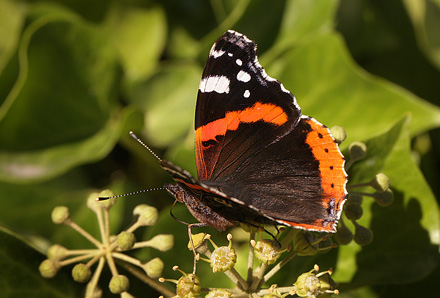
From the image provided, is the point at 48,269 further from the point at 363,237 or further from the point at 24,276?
the point at 363,237

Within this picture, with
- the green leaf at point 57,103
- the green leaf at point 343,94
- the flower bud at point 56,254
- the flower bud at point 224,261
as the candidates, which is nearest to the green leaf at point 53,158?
the green leaf at point 57,103

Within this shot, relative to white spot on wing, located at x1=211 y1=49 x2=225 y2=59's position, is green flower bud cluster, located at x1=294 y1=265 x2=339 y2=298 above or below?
below

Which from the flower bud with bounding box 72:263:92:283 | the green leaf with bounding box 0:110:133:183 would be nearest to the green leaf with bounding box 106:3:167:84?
the green leaf with bounding box 0:110:133:183

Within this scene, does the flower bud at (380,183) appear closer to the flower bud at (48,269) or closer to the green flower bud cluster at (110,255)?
the green flower bud cluster at (110,255)

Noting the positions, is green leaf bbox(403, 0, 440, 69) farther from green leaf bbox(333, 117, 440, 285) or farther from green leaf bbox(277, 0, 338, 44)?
green leaf bbox(333, 117, 440, 285)

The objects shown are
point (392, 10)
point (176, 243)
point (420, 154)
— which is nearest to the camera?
point (176, 243)

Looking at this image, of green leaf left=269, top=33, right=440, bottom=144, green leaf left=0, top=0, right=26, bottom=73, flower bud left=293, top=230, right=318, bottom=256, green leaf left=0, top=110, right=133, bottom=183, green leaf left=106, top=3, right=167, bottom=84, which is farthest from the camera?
green leaf left=0, top=0, right=26, bottom=73

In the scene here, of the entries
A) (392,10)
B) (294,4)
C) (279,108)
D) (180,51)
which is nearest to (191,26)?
(180,51)

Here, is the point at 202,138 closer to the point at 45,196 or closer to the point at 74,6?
the point at 45,196
